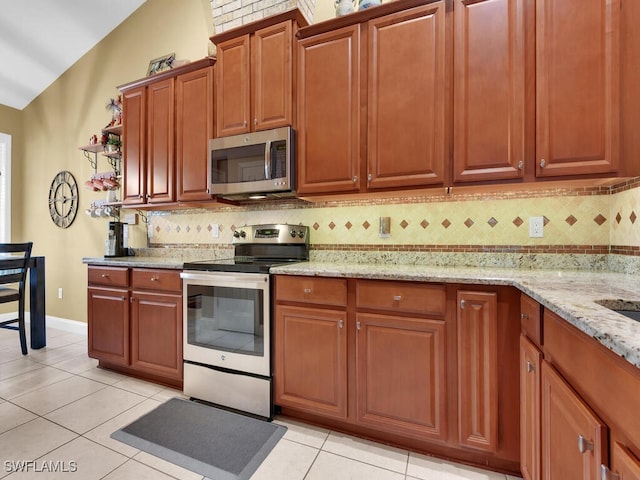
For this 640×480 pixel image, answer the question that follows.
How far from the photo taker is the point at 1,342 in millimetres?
3293

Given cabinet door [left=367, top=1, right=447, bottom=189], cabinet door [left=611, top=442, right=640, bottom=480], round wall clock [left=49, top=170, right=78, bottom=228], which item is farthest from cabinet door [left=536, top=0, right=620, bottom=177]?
round wall clock [left=49, top=170, right=78, bottom=228]

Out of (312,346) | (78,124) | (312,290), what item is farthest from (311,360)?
(78,124)

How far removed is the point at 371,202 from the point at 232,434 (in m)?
1.72

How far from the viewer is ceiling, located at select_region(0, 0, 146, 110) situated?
3.09 metres

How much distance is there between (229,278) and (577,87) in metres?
2.15

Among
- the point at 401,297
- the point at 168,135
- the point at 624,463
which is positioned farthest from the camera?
the point at 168,135

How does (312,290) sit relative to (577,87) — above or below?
below

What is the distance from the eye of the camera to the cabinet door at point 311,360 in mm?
1719

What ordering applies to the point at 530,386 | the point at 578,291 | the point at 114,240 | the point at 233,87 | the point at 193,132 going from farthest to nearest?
the point at 114,240
the point at 193,132
the point at 233,87
the point at 530,386
the point at 578,291

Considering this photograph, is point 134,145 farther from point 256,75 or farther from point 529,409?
point 529,409

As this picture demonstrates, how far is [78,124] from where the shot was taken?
3.72 metres

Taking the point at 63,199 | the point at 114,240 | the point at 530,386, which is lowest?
the point at 530,386

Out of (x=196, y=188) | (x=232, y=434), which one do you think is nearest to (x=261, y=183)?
(x=196, y=188)

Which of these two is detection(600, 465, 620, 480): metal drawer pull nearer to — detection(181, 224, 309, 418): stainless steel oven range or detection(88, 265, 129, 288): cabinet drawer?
detection(181, 224, 309, 418): stainless steel oven range
